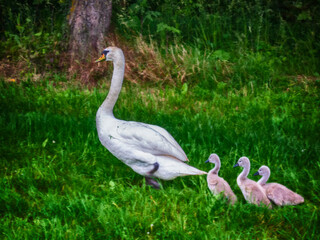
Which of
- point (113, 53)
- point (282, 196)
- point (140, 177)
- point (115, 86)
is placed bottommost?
point (140, 177)

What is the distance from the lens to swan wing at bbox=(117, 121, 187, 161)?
3289 mm

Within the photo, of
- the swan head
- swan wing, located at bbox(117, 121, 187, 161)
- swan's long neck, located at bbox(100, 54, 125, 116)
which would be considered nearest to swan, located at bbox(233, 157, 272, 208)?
swan wing, located at bbox(117, 121, 187, 161)

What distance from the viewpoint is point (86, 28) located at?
6.55 meters

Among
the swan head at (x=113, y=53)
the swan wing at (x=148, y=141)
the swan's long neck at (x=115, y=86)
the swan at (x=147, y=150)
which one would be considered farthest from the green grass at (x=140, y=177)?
the swan head at (x=113, y=53)

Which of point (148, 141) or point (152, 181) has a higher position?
point (148, 141)

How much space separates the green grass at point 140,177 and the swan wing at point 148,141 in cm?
30

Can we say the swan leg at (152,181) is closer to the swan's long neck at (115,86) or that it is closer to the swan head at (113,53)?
the swan's long neck at (115,86)

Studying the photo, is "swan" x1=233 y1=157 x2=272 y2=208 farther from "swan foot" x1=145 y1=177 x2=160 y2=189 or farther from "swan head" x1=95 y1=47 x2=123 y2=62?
"swan head" x1=95 y1=47 x2=123 y2=62

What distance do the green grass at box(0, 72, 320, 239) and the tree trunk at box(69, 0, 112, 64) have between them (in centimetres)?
66

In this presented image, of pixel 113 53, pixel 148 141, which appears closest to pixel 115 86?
pixel 113 53

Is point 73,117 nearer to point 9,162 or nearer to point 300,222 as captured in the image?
point 9,162

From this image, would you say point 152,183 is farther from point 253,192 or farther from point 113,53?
point 113,53

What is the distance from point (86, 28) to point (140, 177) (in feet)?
11.8

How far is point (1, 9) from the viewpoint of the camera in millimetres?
7484
